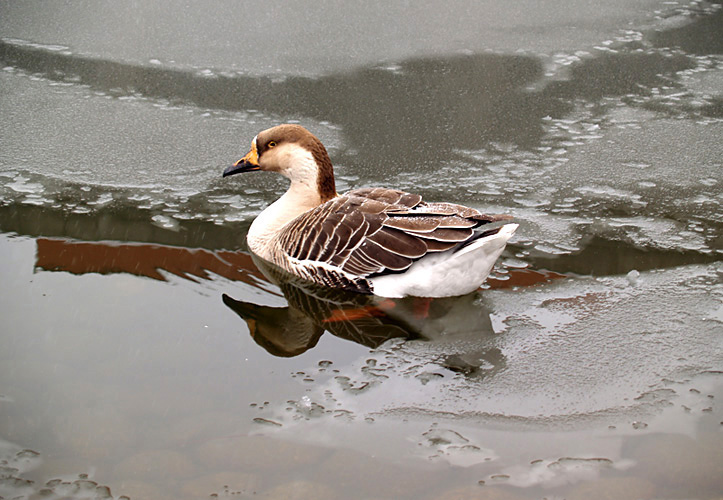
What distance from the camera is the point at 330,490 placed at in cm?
290

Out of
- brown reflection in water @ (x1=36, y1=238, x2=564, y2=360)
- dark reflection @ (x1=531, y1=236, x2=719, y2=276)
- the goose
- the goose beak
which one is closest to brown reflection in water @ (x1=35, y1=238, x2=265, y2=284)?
brown reflection in water @ (x1=36, y1=238, x2=564, y2=360)

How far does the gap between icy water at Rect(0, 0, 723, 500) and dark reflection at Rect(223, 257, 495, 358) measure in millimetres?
19

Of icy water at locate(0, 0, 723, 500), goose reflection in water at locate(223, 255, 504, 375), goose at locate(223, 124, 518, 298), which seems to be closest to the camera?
icy water at locate(0, 0, 723, 500)

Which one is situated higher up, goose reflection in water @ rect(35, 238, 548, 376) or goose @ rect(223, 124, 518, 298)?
goose @ rect(223, 124, 518, 298)

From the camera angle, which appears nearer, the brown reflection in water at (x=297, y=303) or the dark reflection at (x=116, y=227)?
the brown reflection in water at (x=297, y=303)

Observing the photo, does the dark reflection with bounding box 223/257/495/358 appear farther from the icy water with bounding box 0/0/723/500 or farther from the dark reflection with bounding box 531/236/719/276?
the dark reflection with bounding box 531/236/719/276

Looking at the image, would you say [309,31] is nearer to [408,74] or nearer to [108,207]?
[408,74]

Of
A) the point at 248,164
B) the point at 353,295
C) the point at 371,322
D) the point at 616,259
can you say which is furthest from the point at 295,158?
the point at 616,259

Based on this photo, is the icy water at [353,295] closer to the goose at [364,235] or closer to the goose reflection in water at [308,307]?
the goose reflection in water at [308,307]

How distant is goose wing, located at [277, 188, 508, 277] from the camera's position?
4207 millimetres

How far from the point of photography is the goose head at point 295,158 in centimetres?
479

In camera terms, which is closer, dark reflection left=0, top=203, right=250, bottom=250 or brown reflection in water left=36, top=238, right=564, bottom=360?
brown reflection in water left=36, top=238, right=564, bottom=360

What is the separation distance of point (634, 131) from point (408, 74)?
7.39 feet

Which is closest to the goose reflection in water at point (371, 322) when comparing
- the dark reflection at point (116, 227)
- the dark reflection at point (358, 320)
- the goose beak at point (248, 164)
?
the dark reflection at point (358, 320)
